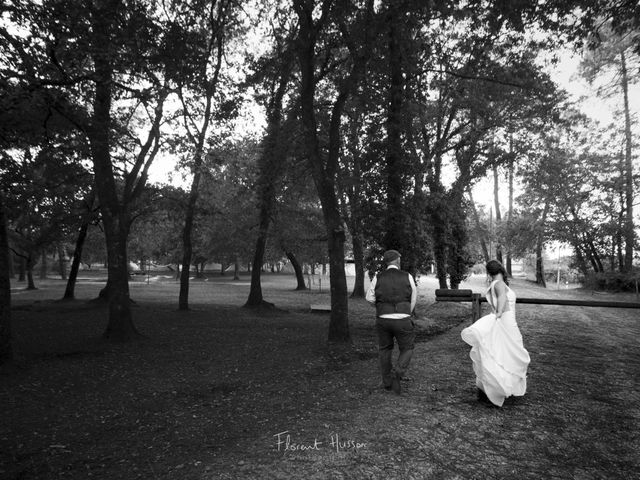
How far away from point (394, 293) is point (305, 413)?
2.16 m

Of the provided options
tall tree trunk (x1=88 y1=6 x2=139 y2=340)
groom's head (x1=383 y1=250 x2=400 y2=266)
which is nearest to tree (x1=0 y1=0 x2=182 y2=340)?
tall tree trunk (x1=88 y1=6 x2=139 y2=340)

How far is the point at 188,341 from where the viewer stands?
39.2ft

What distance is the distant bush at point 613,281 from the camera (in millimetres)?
23914

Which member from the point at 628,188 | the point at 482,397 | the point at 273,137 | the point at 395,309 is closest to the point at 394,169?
the point at 273,137

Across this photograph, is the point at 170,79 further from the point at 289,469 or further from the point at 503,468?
the point at 503,468

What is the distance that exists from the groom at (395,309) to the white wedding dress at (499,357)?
87cm

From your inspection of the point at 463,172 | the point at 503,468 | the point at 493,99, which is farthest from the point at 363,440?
the point at 463,172

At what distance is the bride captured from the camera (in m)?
5.64

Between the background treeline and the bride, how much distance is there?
541cm

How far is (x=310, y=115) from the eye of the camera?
36.2ft

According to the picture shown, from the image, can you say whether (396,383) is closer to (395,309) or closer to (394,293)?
(395,309)

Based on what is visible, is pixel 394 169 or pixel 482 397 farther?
pixel 394 169

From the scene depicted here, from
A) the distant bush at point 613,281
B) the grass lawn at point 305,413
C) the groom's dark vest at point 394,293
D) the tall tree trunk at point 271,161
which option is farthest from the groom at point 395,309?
the distant bush at point 613,281

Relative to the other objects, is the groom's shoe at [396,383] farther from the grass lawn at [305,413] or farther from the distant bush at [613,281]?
the distant bush at [613,281]
